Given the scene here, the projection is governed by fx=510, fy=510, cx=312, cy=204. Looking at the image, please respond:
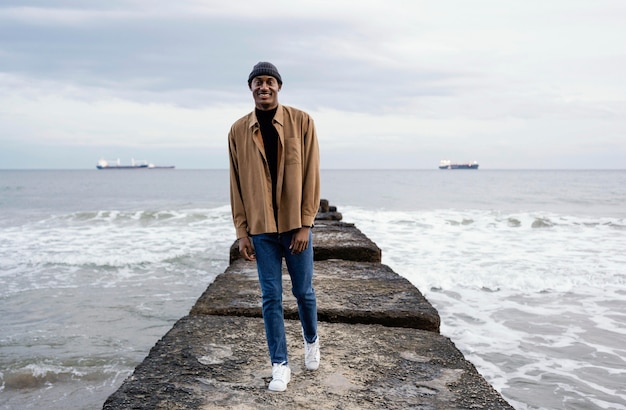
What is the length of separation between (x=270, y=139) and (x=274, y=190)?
0.24 metres

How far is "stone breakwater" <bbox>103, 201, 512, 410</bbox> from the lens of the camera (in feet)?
7.54

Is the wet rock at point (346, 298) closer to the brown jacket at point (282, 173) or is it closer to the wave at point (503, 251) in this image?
the brown jacket at point (282, 173)

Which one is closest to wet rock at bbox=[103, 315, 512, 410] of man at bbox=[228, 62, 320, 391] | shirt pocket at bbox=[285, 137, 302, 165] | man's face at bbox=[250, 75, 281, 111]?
man at bbox=[228, 62, 320, 391]

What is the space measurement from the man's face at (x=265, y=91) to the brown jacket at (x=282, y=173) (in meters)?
0.05

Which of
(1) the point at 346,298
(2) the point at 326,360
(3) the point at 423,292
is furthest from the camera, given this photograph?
(3) the point at 423,292

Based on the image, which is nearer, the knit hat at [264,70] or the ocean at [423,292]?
the knit hat at [264,70]

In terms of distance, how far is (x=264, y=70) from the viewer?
7.68ft

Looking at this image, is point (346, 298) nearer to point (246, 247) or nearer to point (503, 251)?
point (246, 247)

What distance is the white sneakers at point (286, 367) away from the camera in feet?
7.80

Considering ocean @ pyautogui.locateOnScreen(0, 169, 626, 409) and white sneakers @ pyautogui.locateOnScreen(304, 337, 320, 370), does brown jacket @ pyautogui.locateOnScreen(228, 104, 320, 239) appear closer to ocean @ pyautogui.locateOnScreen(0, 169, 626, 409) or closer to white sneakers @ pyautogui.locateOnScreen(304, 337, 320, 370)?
white sneakers @ pyautogui.locateOnScreen(304, 337, 320, 370)

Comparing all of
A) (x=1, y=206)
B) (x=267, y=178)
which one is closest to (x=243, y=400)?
(x=267, y=178)

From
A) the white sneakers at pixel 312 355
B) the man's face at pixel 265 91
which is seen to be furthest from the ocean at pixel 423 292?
the man's face at pixel 265 91

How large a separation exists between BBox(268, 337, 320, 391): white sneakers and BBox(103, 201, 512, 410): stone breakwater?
4 centimetres

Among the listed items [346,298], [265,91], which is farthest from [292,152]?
[346,298]
